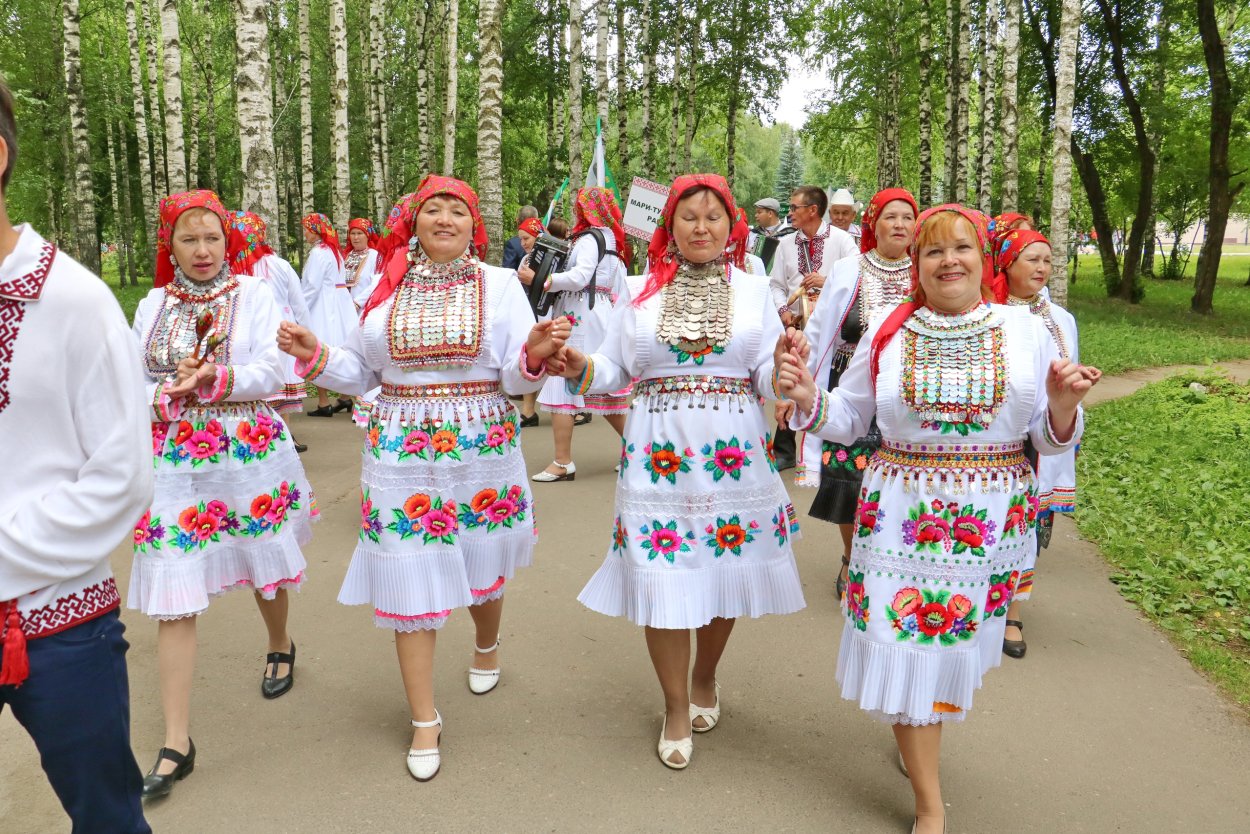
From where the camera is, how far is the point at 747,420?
130 inches

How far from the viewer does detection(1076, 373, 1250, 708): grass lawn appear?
469 cm

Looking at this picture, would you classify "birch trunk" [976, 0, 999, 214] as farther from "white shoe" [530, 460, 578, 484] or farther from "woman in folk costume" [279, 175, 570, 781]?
"woman in folk costume" [279, 175, 570, 781]

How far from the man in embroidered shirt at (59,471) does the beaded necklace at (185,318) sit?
68.6 inches

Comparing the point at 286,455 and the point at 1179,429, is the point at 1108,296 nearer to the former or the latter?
the point at 1179,429

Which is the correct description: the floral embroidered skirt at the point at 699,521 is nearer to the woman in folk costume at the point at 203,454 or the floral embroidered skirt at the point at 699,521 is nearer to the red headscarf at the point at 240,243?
the woman in folk costume at the point at 203,454

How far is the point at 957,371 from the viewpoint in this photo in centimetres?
282

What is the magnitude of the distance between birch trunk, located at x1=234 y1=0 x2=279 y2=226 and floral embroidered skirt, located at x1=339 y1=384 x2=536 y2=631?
6.79 m

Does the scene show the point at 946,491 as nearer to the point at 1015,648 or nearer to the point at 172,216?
the point at 1015,648

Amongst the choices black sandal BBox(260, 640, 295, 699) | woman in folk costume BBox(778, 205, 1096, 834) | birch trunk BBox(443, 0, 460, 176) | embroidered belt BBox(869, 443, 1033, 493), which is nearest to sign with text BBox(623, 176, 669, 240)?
black sandal BBox(260, 640, 295, 699)

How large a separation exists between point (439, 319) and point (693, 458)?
108cm

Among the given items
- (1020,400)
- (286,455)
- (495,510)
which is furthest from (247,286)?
(1020,400)

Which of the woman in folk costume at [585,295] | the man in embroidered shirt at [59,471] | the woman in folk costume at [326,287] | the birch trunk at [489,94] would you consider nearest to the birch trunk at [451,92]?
the birch trunk at [489,94]

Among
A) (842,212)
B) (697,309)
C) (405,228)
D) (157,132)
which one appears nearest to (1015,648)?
(697,309)

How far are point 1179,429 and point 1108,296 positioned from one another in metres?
17.0
